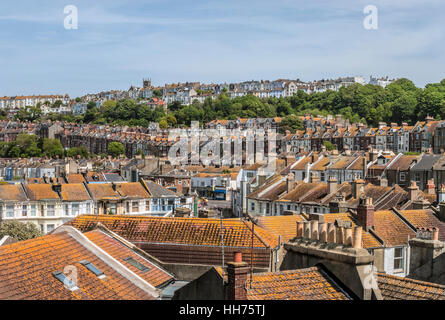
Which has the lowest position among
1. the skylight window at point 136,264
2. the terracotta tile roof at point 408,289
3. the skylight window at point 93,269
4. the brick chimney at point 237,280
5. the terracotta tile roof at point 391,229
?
the terracotta tile roof at point 391,229

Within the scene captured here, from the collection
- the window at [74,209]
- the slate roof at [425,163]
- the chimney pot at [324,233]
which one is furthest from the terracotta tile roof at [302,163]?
the chimney pot at [324,233]

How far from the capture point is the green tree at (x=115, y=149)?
143250 mm

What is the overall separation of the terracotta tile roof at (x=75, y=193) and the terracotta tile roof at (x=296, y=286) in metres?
33.4

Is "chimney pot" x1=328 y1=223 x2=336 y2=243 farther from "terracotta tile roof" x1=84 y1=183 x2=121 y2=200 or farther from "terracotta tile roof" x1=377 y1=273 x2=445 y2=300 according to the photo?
"terracotta tile roof" x1=84 y1=183 x2=121 y2=200

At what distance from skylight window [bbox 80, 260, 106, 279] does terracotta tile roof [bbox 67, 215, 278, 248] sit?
4.65 m

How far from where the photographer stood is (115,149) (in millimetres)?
143625

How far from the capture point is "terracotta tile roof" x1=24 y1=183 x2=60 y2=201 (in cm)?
3972

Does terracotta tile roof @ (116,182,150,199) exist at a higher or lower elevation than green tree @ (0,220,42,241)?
higher

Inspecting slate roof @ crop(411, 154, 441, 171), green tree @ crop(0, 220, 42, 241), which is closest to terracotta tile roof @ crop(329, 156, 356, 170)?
slate roof @ crop(411, 154, 441, 171)

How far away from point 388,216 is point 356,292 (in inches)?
586

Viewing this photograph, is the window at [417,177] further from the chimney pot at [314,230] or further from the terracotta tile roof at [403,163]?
the chimney pot at [314,230]

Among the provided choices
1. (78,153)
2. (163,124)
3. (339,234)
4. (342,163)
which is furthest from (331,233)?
(163,124)
